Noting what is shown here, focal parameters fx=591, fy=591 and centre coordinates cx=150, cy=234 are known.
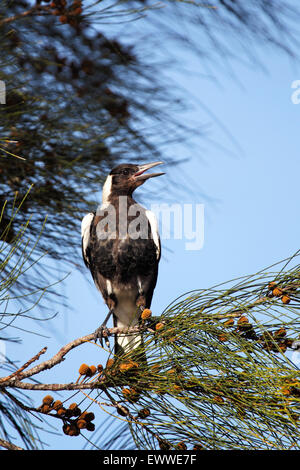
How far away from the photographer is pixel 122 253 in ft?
8.15

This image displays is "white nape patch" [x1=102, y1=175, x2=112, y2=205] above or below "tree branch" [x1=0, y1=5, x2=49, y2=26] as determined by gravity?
below

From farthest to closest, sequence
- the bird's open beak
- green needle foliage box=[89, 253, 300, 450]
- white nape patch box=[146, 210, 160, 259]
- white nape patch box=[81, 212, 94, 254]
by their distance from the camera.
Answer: the bird's open beak < white nape patch box=[146, 210, 160, 259] < white nape patch box=[81, 212, 94, 254] < green needle foliage box=[89, 253, 300, 450]

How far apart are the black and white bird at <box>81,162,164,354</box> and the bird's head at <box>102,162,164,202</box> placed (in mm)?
97

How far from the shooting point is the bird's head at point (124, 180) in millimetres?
2805

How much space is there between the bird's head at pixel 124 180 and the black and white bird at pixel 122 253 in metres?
0.10

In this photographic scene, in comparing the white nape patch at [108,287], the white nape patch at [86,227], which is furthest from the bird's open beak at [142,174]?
the white nape patch at [108,287]

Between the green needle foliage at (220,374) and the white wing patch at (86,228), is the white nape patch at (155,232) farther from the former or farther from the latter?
the green needle foliage at (220,374)

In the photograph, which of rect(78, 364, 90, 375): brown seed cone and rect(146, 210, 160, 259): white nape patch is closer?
rect(78, 364, 90, 375): brown seed cone

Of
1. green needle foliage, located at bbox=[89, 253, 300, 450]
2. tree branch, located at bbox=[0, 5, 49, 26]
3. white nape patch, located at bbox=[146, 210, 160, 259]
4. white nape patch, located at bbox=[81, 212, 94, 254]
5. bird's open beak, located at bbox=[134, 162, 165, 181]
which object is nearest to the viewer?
green needle foliage, located at bbox=[89, 253, 300, 450]

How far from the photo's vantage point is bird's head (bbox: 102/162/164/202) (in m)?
2.80

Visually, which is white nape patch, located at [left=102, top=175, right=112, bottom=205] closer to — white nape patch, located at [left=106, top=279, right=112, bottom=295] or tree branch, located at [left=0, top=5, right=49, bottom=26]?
white nape patch, located at [left=106, top=279, right=112, bottom=295]

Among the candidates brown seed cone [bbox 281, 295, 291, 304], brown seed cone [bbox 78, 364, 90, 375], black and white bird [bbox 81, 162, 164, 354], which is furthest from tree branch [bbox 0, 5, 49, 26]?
brown seed cone [bbox 281, 295, 291, 304]

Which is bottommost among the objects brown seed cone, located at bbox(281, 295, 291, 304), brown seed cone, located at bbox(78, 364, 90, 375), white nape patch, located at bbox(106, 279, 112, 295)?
brown seed cone, located at bbox(78, 364, 90, 375)
